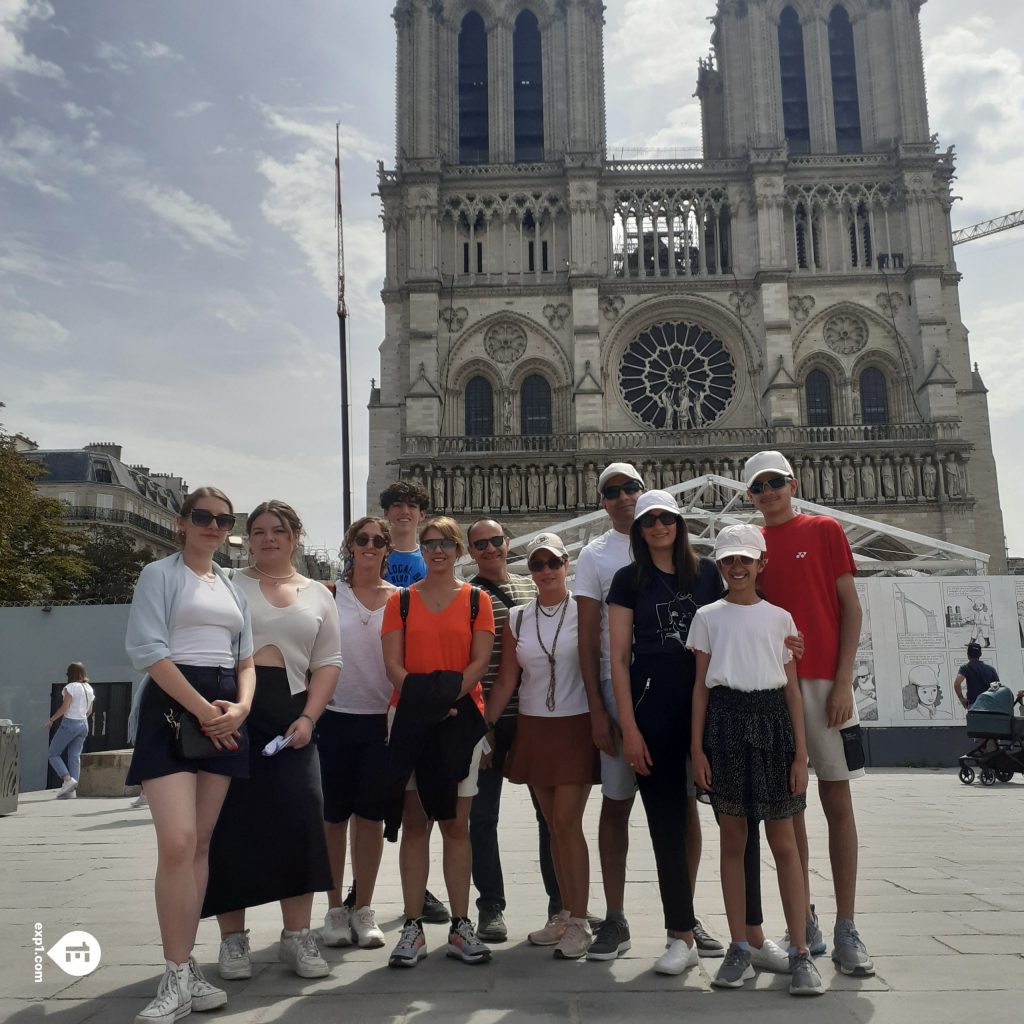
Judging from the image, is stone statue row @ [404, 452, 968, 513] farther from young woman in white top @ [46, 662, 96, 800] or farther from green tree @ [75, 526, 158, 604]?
young woman in white top @ [46, 662, 96, 800]

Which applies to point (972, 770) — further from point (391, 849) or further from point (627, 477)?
point (627, 477)

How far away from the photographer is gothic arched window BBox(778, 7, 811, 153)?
3778cm

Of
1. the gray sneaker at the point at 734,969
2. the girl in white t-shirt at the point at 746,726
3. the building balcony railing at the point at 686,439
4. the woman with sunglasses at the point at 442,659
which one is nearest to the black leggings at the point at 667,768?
the girl in white t-shirt at the point at 746,726

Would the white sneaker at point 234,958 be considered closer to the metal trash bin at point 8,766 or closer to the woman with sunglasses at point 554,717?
the woman with sunglasses at point 554,717

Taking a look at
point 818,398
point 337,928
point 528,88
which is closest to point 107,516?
point 528,88

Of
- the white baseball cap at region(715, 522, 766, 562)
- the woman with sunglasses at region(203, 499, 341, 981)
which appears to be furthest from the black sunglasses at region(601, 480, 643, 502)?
the woman with sunglasses at region(203, 499, 341, 981)

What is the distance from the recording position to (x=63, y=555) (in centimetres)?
3472

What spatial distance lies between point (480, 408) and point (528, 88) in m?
12.4

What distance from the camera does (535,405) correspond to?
35.3 metres

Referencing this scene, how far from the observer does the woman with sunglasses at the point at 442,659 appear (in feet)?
15.1

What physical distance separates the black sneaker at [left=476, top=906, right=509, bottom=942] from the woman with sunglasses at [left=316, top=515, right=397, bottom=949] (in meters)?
0.49

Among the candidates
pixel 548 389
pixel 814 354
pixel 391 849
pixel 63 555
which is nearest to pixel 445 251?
pixel 548 389

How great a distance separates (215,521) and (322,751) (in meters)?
1.39

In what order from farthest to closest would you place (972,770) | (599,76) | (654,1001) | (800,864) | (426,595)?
(599,76) → (972,770) → (426,595) → (800,864) → (654,1001)
